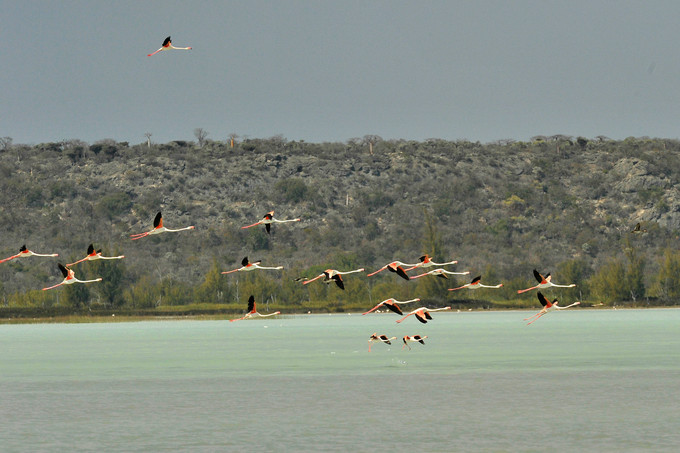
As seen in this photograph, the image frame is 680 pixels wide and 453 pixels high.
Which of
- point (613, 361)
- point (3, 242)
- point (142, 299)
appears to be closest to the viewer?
point (613, 361)

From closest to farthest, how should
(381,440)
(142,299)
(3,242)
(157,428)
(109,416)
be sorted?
(381,440), (157,428), (109,416), (142,299), (3,242)

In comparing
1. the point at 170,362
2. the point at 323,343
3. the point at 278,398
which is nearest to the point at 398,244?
the point at 323,343

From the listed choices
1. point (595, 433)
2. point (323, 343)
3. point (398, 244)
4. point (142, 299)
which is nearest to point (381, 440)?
point (595, 433)

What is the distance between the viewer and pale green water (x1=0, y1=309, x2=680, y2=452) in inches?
1128

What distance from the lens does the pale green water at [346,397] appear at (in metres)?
28.7

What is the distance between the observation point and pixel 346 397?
36.9 m

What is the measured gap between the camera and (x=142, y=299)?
445 ft

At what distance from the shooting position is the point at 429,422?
31.4 m

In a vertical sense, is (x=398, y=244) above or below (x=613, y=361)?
above

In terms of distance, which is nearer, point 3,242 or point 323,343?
point 323,343

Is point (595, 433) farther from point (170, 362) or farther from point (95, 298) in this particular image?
point (95, 298)

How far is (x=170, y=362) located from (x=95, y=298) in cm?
8854

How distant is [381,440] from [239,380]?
49.5 ft

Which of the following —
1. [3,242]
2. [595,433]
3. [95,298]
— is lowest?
[595,433]
